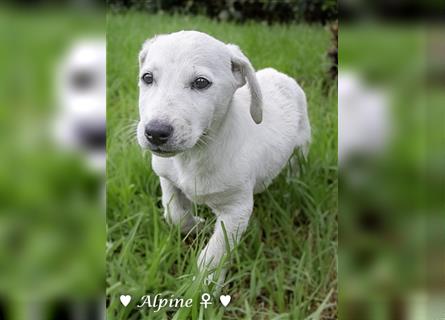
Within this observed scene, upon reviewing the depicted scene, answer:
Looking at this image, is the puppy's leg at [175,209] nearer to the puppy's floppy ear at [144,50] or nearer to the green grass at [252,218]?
the green grass at [252,218]

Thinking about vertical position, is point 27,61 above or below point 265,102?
above

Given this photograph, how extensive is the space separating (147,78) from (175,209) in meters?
0.28

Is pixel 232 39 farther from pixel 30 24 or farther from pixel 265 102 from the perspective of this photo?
pixel 30 24

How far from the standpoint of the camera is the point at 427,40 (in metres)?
1.28

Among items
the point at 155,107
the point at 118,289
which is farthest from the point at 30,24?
the point at 118,289

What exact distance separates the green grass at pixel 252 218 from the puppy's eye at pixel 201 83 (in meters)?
0.12

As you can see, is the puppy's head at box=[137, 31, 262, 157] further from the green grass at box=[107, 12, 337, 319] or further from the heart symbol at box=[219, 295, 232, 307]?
the heart symbol at box=[219, 295, 232, 307]

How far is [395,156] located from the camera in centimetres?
129

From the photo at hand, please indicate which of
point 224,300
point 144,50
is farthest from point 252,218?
point 144,50

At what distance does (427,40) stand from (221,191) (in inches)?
19.1

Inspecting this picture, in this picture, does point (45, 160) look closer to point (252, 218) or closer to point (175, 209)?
point (175, 209)

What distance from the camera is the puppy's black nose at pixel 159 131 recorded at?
1202 millimetres

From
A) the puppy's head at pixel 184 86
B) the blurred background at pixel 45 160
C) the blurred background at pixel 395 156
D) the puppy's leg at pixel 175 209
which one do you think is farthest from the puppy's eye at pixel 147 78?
the blurred background at pixel 395 156

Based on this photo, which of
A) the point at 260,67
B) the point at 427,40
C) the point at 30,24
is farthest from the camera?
the point at 260,67
